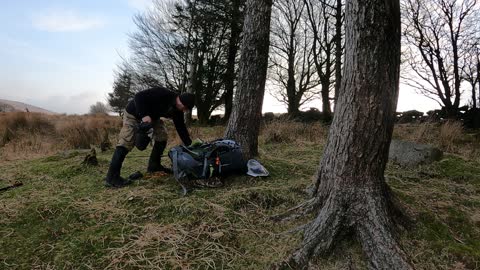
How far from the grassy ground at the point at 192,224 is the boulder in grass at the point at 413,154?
648 millimetres

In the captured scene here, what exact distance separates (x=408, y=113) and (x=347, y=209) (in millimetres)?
14297

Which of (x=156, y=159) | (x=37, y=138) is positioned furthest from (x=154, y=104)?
(x=37, y=138)

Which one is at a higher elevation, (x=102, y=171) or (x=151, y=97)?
(x=151, y=97)

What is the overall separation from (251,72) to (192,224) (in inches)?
90.4

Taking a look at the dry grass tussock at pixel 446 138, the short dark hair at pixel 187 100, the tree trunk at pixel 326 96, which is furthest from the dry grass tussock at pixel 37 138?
the tree trunk at pixel 326 96

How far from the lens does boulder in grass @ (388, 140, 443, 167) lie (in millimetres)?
5172

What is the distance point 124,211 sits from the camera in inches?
128

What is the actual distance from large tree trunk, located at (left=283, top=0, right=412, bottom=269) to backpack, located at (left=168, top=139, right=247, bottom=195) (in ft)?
4.50

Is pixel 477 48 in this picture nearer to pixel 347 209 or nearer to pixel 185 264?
pixel 347 209

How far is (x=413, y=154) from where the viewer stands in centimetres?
525

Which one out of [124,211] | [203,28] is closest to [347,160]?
[124,211]

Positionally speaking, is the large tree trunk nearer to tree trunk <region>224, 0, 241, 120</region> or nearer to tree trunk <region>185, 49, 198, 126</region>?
tree trunk <region>185, 49, 198, 126</region>

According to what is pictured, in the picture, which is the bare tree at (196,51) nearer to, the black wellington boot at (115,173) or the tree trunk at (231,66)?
the tree trunk at (231,66)

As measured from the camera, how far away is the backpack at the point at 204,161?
3.73 meters
